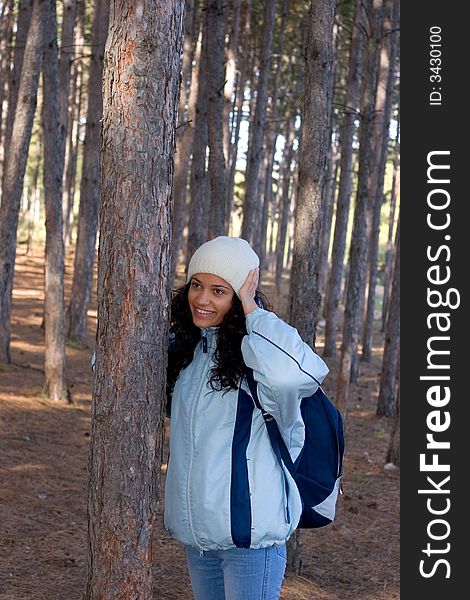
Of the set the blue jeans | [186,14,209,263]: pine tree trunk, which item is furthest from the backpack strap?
[186,14,209,263]: pine tree trunk

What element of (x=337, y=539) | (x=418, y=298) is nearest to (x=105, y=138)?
(x=418, y=298)

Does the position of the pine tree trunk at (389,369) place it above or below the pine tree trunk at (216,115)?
below

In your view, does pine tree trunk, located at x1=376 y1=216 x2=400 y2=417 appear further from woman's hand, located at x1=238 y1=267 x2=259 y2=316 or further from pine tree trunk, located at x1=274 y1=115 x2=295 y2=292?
pine tree trunk, located at x1=274 y1=115 x2=295 y2=292

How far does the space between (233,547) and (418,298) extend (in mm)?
2940

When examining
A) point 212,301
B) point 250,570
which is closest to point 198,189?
point 212,301

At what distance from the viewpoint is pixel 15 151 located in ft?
37.5

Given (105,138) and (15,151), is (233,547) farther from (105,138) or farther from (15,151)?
(15,151)

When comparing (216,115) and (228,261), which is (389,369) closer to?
(216,115)

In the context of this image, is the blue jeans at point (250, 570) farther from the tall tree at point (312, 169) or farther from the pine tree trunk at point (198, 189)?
the pine tree trunk at point (198, 189)

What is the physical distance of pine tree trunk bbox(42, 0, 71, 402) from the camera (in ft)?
35.6

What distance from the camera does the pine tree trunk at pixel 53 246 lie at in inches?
427

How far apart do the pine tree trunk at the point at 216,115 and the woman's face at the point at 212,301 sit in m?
5.97

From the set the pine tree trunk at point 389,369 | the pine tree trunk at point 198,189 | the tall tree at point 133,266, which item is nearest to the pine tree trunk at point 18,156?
the pine tree trunk at point 198,189

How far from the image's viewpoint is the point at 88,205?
1639cm
